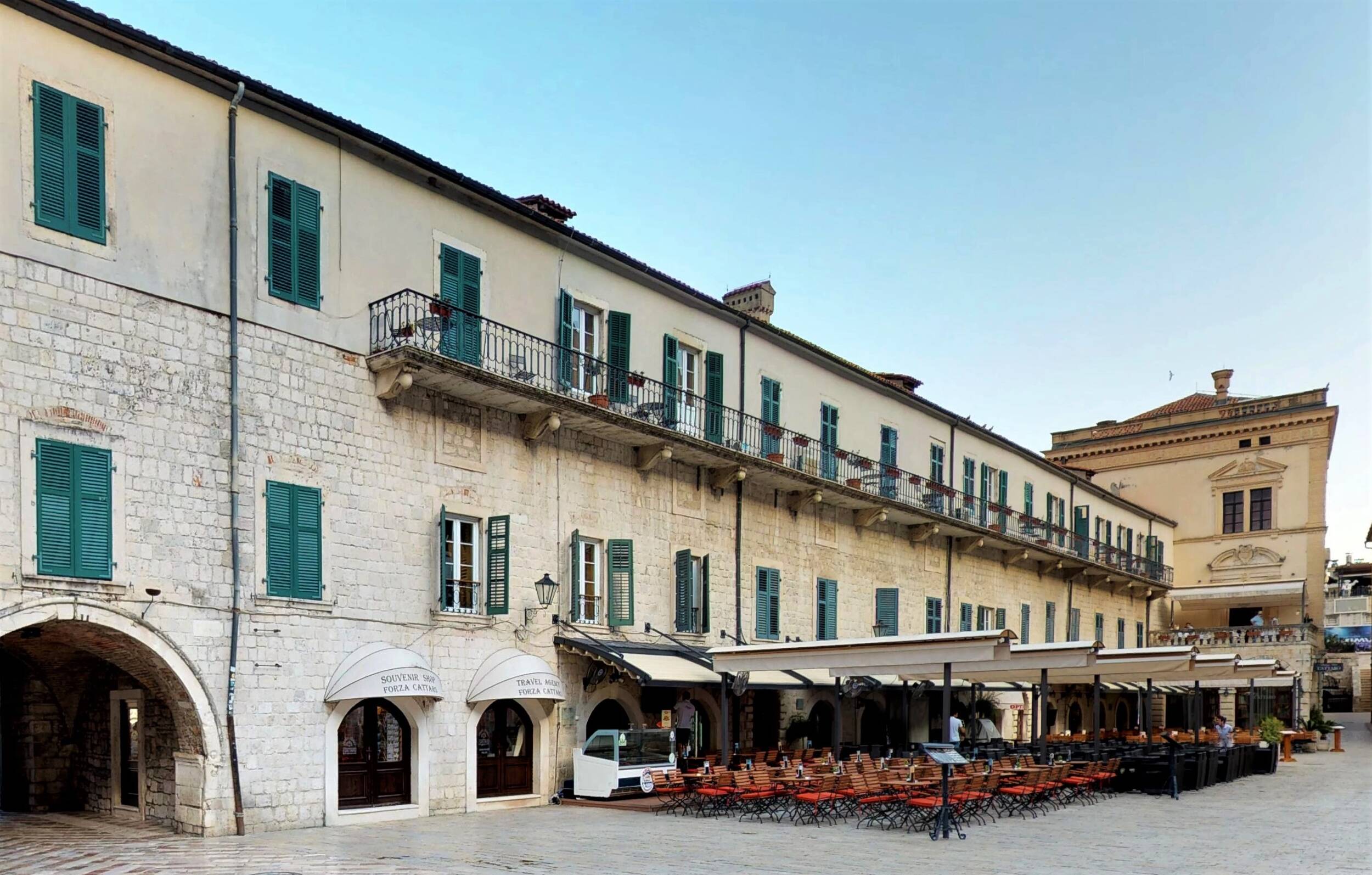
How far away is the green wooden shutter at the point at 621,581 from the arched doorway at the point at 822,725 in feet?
22.4

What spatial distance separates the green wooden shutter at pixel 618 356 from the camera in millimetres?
19422

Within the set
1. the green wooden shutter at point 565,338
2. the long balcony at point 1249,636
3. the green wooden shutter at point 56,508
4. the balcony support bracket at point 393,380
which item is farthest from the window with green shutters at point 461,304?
the long balcony at point 1249,636

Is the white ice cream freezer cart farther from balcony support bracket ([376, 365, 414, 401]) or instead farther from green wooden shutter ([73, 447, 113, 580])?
green wooden shutter ([73, 447, 113, 580])

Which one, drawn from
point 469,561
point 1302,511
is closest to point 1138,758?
point 469,561

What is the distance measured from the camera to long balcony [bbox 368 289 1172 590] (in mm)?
15750

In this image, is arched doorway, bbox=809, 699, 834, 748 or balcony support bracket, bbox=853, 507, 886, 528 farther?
balcony support bracket, bbox=853, 507, 886, 528

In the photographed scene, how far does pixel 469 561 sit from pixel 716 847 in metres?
6.00

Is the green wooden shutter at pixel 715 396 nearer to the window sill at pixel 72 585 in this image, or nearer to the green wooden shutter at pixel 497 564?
the green wooden shutter at pixel 497 564

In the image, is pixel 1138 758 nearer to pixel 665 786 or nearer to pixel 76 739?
pixel 665 786

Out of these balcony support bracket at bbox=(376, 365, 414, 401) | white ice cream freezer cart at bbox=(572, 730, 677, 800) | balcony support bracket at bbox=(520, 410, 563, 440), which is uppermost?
balcony support bracket at bbox=(376, 365, 414, 401)

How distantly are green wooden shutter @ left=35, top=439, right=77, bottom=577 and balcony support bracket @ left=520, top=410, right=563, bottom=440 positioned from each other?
681 centimetres

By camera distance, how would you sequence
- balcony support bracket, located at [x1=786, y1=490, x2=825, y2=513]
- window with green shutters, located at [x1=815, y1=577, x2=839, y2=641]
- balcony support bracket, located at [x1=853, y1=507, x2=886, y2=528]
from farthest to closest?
balcony support bracket, located at [x1=853, y1=507, x2=886, y2=528] < window with green shutters, located at [x1=815, y1=577, x2=839, y2=641] < balcony support bracket, located at [x1=786, y1=490, x2=825, y2=513]

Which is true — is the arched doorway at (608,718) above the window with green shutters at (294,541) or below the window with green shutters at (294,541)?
below

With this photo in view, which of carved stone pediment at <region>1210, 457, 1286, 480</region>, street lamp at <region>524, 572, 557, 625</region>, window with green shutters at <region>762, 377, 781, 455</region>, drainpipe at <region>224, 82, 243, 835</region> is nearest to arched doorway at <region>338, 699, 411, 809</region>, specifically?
drainpipe at <region>224, 82, 243, 835</region>
